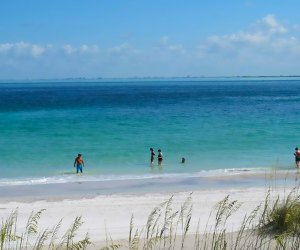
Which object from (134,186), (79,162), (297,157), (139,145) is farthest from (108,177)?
(139,145)

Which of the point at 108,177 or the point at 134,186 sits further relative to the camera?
the point at 108,177

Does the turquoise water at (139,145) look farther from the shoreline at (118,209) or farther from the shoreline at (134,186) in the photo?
the shoreline at (118,209)

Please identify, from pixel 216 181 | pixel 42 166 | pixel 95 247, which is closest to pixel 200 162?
pixel 216 181

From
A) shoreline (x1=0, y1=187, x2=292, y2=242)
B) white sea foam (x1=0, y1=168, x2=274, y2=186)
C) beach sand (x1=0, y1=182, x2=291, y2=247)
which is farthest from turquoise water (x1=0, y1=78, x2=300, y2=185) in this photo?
shoreline (x1=0, y1=187, x2=292, y2=242)

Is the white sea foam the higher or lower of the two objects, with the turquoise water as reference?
lower

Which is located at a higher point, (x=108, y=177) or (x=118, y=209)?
(x=118, y=209)

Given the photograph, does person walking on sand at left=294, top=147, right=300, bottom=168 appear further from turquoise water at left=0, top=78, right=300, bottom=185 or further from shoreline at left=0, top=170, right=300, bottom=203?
shoreline at left=0, top=170, right=300, bottom=203

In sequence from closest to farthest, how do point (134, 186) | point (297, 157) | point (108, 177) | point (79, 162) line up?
1. point (134, 186)
2. point (108, 177)
3. point (79, 162)
4. point (297, 157)

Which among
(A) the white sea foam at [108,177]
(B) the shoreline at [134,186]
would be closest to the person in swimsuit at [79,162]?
(A) the white sea foam at [108,177]

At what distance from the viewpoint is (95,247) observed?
386 inches

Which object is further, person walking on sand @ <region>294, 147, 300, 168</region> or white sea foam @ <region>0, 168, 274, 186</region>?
person walking on sand @ <region>294, 147, 300, 168</region>

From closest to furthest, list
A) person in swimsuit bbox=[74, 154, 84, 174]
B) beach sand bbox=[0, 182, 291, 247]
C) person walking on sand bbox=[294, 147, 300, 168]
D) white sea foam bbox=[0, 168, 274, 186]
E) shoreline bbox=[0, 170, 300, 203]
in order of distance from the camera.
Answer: beach sand bbox=[0, 182, 291, 247] → shoreline bbox=[0, 170, 300, 203] → white sea foam bbox=[0, 168, 274, 186] → person in swimsuit bbox=[74, 154, 84, 174] → person walking on sand bbox=[294, 147, 300, 168]

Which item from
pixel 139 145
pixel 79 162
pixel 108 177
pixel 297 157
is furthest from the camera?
pixel 139 145

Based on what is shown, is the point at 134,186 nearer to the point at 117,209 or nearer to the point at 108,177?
the point at 108,177
